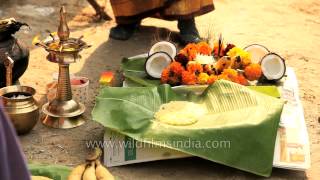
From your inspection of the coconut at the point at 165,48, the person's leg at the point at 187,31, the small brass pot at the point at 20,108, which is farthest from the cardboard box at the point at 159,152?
the person's leg at the point at 187,31

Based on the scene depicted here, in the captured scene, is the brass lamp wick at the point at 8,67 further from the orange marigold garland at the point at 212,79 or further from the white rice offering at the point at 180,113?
the orange marigold garland at the point at 212,79

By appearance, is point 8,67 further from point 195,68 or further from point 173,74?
point 195,68

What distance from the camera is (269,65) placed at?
4055 millimetres

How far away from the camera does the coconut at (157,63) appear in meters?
4.04

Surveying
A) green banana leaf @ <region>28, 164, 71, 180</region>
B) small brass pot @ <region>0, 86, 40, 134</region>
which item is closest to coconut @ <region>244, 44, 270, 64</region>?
small brass pot @ <region>0, 86, 40, 134</region>

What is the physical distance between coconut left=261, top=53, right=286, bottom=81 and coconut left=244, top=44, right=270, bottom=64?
16cm

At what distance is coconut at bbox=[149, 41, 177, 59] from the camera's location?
417 cm

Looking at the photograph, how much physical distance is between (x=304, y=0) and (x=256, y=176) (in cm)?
463

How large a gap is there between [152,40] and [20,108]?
2.23 m

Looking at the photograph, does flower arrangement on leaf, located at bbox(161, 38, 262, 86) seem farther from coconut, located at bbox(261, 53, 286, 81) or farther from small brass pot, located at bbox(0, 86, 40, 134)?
small brass pot, located at bbox(0, 86, 40, 134)

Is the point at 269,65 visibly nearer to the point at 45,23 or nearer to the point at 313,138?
the point at 313,138

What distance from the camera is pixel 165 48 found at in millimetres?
4223

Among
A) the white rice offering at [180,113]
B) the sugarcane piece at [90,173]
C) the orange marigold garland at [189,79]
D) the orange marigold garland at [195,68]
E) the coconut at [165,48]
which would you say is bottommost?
the sugarcane piece at [90,173]

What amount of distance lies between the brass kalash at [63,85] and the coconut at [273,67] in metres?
1.42
